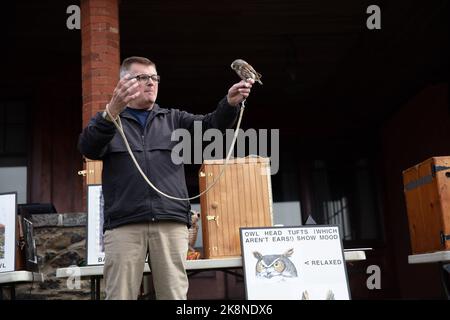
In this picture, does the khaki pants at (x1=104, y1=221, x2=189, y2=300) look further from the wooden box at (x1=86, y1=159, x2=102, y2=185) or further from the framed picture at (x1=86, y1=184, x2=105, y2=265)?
the wooden box at (x1=86, y1=159, x2=102, y2=185)

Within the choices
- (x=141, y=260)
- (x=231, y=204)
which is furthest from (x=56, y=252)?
(x=141, y=260)

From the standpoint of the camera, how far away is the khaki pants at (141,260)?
9.00 feet

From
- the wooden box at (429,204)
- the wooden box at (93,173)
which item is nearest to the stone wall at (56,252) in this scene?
the wooden box at (93,173)

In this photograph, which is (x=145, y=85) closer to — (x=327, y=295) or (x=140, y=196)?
(x=140, y=196)

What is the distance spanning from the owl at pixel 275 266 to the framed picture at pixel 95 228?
3.30ft

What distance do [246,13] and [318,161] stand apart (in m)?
A: 3.56

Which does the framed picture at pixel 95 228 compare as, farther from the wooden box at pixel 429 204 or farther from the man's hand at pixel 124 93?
the wooden box at pixel 429 204

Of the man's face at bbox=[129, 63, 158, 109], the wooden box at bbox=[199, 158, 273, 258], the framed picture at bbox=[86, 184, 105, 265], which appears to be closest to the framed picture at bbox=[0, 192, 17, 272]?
the framed picture at bbox=[86, 184, 105, 265]

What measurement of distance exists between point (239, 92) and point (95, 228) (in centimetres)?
153

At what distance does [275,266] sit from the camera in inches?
141

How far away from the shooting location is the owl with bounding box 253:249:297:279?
3.57 meters

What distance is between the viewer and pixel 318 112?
31.9ft

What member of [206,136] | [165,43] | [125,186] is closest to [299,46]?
[165,43]
